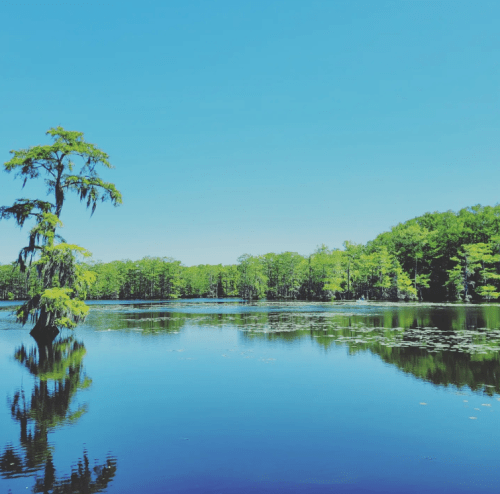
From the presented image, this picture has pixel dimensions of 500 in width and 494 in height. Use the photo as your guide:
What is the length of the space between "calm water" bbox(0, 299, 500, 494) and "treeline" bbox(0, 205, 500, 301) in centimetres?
2428

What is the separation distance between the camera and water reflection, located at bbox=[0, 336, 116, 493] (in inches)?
221

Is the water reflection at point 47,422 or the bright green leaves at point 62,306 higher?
the bright green leaves at point 62,306

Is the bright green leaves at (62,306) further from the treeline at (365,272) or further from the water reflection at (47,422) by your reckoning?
the treeline at (365,272)

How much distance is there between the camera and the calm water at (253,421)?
5.71m

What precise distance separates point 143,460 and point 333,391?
5.67 meters

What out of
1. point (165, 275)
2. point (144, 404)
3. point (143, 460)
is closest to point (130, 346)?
point (144, 404)

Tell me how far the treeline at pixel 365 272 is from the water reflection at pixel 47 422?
69.6ft

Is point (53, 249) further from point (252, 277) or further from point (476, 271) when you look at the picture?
point (252, 277)

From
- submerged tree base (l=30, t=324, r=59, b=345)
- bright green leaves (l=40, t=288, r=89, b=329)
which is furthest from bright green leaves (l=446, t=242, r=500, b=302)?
submerged tree base (l=30, t=324, r=59, b=345)

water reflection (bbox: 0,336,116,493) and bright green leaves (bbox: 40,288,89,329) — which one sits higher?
bright green leaves (bbox: 40,288,89,329)

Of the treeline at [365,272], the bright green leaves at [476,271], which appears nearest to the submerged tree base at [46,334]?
the treeline at [365,272]

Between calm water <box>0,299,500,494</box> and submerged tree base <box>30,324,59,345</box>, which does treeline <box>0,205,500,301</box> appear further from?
calm water <box>0,299,500,494</box>

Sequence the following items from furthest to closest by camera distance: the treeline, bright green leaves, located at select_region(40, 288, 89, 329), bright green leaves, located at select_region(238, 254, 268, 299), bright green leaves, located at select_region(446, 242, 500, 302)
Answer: bright green leaves, located at select_region(238, 254, 268, 299) → the treeline → bright green leaves, located at select_region(446, 242, 500, 302) → bright green leaves, located at select_region(40, 288, 89, 329)

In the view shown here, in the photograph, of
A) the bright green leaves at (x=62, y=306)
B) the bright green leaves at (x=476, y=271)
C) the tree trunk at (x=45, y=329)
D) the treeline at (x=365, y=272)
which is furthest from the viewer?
the treeline at (x=365, y=272)
